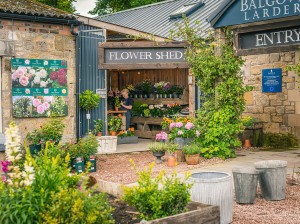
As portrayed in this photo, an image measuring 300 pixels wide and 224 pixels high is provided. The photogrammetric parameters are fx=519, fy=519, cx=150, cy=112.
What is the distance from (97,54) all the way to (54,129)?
3.72 meters

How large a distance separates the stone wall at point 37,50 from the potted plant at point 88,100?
34cm

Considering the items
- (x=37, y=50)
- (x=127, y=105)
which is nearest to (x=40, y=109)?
(x=37, y=50)

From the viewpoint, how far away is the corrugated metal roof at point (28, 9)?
1175 centimetres

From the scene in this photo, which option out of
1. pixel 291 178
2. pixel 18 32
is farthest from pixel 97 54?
pixel 291 178

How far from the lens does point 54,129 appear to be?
1103cm

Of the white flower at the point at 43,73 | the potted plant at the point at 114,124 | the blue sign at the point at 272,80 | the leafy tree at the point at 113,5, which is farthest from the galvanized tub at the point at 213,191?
the leafy tree at the point at 113,5

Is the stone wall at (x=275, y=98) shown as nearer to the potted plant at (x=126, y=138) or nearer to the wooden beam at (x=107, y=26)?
the wooden beam at (x=107, y=26)

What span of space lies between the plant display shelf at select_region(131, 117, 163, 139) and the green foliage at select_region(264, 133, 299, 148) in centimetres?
387

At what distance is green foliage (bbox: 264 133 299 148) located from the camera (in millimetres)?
14383

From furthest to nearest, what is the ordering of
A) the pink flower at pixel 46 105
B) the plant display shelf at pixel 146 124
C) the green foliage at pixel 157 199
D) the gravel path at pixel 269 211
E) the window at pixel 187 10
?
1. the window at pixel 187 10
2. the plant display shelf at pixel 146 124
3. the pink flower at pixel 46 105
4. the gravel path at pixel 269 211
5. the green foliage at pixel 157 199

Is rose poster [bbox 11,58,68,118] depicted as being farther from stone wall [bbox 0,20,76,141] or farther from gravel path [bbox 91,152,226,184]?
gravel path [bbox 91,152,226,184]

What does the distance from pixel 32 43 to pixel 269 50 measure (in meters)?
5.80

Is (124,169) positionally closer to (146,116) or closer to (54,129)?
(54,129)

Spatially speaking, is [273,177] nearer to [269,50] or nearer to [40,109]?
[269,50]
